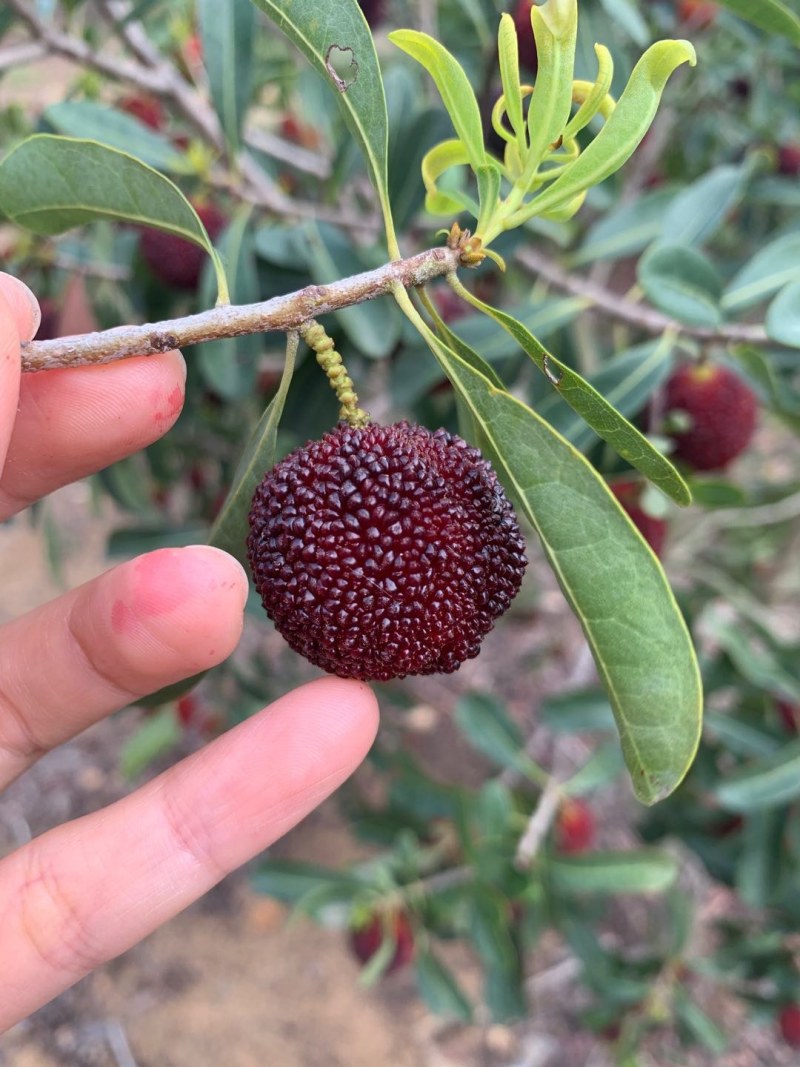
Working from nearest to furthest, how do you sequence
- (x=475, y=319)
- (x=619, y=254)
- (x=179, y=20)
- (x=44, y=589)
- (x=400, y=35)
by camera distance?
(x=400, y=35), (x=475, y=319), (x=619, y=254), (x=179, y=20), (x=44, y=589)

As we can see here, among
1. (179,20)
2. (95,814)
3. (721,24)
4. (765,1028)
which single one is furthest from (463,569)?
(765,1028)

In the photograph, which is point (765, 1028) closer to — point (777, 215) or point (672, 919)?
point (672, 919)

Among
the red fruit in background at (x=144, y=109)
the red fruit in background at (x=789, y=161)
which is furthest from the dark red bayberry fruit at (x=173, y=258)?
the red fruit in background at (x=789, y=161)

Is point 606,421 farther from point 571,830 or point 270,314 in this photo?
point 571,830

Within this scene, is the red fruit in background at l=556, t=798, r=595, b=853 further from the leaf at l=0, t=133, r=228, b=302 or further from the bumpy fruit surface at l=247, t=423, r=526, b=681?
the leaf at l=0, t=133, r=228, b=302

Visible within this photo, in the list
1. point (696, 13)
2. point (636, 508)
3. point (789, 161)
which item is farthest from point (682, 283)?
point (789, 161)

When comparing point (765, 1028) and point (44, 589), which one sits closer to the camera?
point (765, 1028)

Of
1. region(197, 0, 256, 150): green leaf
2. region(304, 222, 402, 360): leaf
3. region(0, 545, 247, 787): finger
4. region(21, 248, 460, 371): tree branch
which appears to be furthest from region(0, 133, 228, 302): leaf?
region(197, 0, 256, 150): green leaf
